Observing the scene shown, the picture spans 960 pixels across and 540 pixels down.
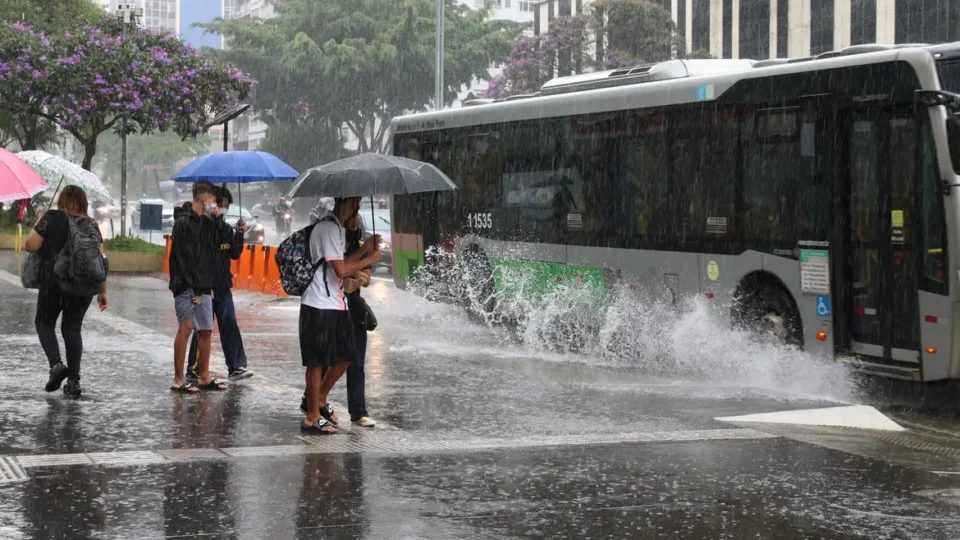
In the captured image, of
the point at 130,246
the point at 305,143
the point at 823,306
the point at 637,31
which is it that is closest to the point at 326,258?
the point at 823,306

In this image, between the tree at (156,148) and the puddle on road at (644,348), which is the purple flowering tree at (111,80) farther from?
the tree at (156,148)

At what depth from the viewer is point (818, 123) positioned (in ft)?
39.1

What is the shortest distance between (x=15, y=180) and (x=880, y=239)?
6.97 meters

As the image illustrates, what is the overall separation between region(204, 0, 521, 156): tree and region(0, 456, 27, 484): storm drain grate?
53.5 meters

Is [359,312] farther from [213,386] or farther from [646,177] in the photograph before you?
[646,177]

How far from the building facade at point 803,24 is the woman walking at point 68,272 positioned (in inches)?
1853

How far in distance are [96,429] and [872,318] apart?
20.8 feet

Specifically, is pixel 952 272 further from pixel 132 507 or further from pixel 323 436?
pixel 132 507

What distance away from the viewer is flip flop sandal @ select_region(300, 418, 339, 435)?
916cm

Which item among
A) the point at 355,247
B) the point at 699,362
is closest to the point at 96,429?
the point at 355,247

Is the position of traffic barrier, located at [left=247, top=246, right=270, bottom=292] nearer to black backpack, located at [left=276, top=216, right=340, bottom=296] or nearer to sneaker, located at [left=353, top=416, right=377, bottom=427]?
sneaker, located at [left=353, top=416, right=377, bottom=427]

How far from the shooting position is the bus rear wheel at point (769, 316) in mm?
12164

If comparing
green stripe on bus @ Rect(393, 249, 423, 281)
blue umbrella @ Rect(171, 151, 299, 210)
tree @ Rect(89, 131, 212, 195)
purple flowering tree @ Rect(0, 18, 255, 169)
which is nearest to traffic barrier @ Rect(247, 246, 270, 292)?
green stripe on bus @ Rect(393, 249, 423, 281)

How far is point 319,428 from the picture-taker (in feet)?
30.1
